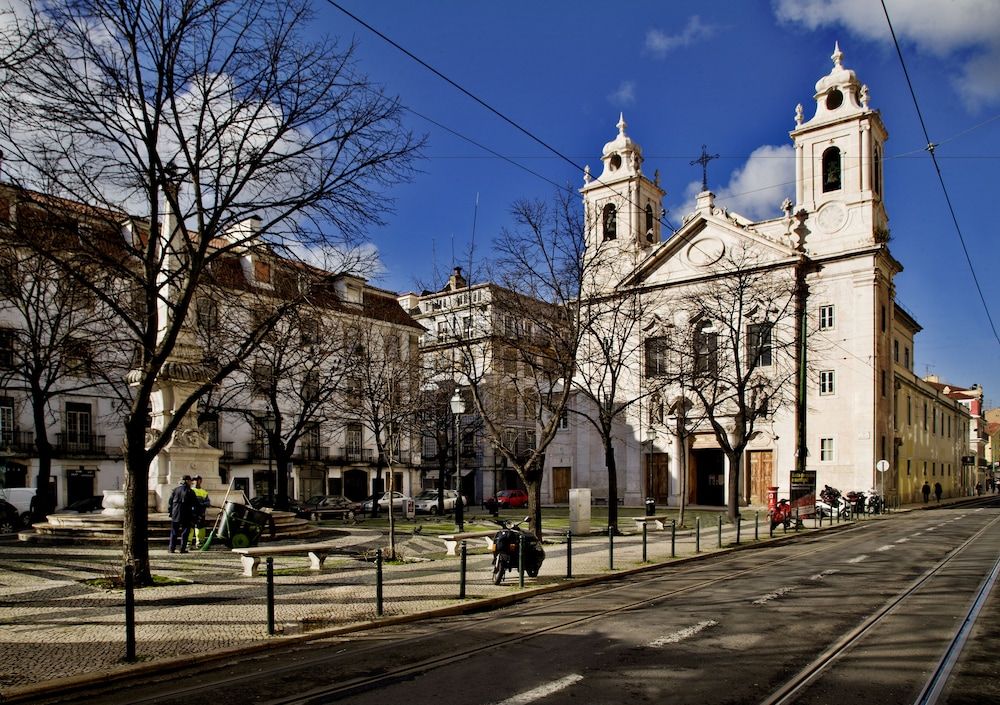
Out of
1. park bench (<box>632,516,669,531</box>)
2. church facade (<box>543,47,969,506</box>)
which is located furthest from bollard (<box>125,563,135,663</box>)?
church facade (<box>543,47,969,506</box>)

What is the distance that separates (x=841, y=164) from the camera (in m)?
48.8

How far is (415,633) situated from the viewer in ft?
34.7

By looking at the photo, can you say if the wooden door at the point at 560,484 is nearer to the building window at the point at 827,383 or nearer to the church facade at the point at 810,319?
the church facade at the point at 810,319

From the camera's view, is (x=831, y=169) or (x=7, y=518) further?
(x=831, y=169)

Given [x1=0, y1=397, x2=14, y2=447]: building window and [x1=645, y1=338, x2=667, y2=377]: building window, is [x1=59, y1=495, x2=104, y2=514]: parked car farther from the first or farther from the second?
[x1=645, y1=338, x2=667, y2=377]: building window

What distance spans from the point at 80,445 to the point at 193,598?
31.4 m

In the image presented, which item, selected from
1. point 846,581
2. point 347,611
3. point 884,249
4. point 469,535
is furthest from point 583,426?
point 347,611

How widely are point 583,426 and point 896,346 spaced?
22549 millimetres

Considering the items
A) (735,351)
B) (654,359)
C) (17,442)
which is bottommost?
(17,442)

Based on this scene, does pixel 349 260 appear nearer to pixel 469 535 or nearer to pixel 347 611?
pixel 347 611

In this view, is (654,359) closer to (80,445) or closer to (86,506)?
(86,506)

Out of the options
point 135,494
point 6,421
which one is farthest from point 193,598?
point 6,421

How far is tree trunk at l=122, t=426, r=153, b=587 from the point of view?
41.0 ft

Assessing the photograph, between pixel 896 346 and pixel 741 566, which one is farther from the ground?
pixel 896 346
